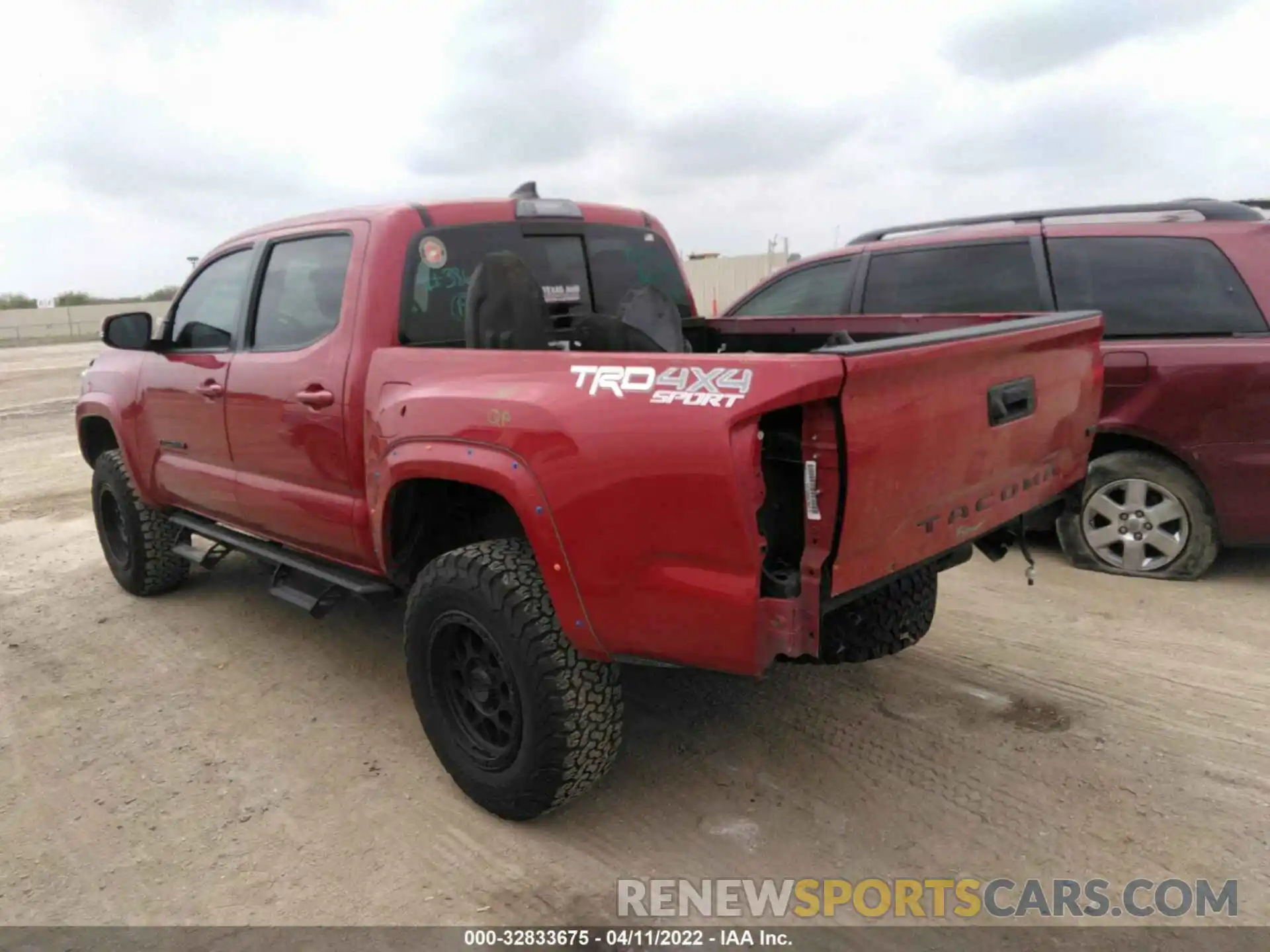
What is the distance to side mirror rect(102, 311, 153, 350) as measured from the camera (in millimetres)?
4520

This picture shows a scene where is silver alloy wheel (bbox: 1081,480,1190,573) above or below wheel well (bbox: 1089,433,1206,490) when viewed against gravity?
below

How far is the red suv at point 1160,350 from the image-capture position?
4.50 m

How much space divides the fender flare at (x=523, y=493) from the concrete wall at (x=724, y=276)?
51.8 ft

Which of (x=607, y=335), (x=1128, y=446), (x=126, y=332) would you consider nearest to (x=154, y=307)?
(x=126, y=332)

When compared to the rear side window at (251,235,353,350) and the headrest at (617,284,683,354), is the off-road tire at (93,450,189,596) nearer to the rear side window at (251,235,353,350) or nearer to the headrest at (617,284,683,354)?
the rear side window at (251,235,353,350)

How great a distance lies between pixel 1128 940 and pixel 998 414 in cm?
147

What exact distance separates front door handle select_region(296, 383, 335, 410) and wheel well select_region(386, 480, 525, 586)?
1.76 feet

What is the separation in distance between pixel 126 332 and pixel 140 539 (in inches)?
52.4

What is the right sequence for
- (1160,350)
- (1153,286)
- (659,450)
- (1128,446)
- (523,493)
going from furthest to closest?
1. (1128,446)
2. (1153,286)
3. (1160,350)
4. (523,493)
5. (659,450)

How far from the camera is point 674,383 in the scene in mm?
2330

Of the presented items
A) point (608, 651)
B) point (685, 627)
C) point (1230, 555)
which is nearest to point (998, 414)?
point (685, 627)

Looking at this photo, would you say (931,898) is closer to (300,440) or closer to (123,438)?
(300,440)

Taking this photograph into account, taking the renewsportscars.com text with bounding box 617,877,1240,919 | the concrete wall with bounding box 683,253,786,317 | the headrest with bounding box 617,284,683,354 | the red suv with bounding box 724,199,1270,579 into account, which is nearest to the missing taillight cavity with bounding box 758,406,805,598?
the renewsportscars.com text with bounding box 617,877,1240,919

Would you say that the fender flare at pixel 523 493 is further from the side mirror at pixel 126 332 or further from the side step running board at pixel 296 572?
the side mirror at pixel 126 332
